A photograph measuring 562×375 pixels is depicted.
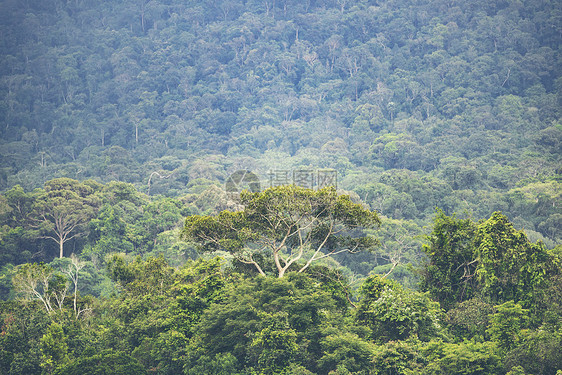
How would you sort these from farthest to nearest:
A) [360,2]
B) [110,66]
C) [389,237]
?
[360,2] → [110,66] → [389,237]

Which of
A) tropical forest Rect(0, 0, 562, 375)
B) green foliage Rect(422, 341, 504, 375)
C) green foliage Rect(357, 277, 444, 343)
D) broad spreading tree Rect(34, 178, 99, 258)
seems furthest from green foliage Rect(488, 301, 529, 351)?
broad spreading tree Rect(34, 178, 99, 258)

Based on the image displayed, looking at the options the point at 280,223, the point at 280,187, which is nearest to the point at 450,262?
the point at 280,223

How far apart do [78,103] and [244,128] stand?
2855 cm

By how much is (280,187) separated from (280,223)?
4.30 ft

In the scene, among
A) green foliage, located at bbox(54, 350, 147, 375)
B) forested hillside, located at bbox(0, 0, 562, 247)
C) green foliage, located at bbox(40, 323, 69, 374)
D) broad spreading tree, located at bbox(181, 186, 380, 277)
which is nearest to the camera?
green foliage, located at bbox(54, 350, 147, 375)

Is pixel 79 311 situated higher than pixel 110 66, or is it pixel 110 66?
pixel 79 311

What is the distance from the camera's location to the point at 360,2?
129250mm

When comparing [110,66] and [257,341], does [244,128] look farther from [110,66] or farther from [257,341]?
[257,341]

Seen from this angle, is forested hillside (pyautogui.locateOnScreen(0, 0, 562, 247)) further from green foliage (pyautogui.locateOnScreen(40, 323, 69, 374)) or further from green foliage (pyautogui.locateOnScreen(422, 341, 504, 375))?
green foliage (pyautogui.locateOnScreen(40, 323, 69, 374))

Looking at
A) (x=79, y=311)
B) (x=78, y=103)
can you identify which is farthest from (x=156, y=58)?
(x=79, y=311)

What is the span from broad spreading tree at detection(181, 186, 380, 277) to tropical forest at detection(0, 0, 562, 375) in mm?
80

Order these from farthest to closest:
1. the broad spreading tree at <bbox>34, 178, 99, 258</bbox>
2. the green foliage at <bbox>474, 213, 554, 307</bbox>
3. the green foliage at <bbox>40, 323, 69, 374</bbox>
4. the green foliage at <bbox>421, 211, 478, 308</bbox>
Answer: the broad spreading tree at <bbox>34, 178, 99, 258</bbox> → the green foliage at <bbox>421, 211, 478, 308</bbox> → the green foliage at <bbox>474, 213, 554, 307</bbox> → the green foliage at <bbox>40, 323, 69, 374</bbox>

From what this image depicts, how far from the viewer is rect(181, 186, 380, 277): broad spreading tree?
73.9 feet

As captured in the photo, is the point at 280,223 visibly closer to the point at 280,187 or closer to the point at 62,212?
the point at 280,187
